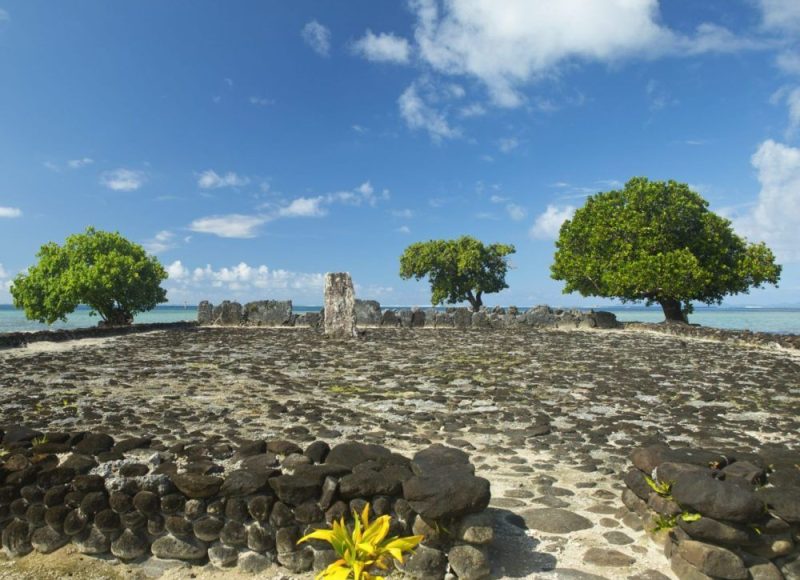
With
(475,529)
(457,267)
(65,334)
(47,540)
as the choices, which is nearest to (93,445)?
(47,540)

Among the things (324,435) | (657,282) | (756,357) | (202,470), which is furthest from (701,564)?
(657,282)

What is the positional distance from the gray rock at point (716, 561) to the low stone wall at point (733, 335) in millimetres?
18431

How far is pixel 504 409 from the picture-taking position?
873 cm

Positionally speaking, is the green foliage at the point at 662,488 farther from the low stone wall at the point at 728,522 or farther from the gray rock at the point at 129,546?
the gray rock at the point at 129,546

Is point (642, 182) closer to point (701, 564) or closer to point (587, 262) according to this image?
point (587, 262)

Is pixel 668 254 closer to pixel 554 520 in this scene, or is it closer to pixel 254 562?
pixel 554 520

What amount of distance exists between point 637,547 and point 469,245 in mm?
48083

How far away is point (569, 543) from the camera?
416cm

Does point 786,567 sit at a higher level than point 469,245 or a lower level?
lower

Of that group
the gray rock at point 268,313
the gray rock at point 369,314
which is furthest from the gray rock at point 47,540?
the gray rock at point 268,313

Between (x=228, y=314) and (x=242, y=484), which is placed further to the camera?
(x=228, y=314)

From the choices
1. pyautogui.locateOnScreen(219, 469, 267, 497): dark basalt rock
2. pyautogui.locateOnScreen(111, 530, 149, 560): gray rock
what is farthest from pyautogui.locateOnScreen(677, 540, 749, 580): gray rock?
pyautogui.locateOnScreen(111, 530, 149, 560): gray rock

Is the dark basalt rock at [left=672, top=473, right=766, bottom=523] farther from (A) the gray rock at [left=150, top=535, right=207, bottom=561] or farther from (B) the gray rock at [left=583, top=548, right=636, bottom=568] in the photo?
(A) the gray rock at [left=150, top=535, right=207, bottom=561]

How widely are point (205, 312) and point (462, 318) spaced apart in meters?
16.4
